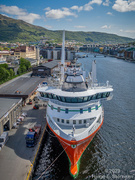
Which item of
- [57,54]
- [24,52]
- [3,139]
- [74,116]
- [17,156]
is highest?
[24,52]

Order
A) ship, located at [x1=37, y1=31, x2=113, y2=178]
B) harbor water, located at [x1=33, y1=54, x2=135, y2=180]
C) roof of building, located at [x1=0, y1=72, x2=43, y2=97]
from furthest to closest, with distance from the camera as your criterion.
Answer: roof of building, located at [x1=0, y1=72, x2=43, y2=97], harbor water, located at [x1=33, y1=54, x2=135, y2=180], ship, located at [x1=37, y1=31, x2=113, y2=178]

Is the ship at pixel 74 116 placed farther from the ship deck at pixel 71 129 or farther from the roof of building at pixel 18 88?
the roof of building at pixel 18 88

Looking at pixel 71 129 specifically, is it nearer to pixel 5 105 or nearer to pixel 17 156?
pixel 17 156

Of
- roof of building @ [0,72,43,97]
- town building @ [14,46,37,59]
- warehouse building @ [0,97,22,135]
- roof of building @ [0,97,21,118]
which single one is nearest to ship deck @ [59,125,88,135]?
warehouse building @ [0,97,22,135]

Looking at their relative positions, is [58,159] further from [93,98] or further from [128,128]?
[128,128]

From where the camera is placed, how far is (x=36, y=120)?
3334 centimetres

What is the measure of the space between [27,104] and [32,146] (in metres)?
18.9

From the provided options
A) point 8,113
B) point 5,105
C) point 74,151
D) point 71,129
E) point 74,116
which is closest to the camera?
point 74,151

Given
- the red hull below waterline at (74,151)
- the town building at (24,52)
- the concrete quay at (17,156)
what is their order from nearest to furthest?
1. the concrete quay at (17,156)
2. the red hull below waterline at (74,151)
3. the town building at (24,52)

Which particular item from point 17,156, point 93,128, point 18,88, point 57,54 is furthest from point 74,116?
point 57,54

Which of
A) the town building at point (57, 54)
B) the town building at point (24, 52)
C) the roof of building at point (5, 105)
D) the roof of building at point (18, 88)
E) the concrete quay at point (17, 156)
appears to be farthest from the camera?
the town building at point (57, 54)

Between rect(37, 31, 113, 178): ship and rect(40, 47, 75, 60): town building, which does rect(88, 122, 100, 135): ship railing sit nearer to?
rect(37, 31, 113, 178): ship

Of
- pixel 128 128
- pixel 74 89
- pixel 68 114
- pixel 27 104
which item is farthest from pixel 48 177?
pixel 27 104

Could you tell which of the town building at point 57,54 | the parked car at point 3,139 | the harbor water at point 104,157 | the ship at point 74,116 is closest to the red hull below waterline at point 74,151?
the ship at point 74,116
